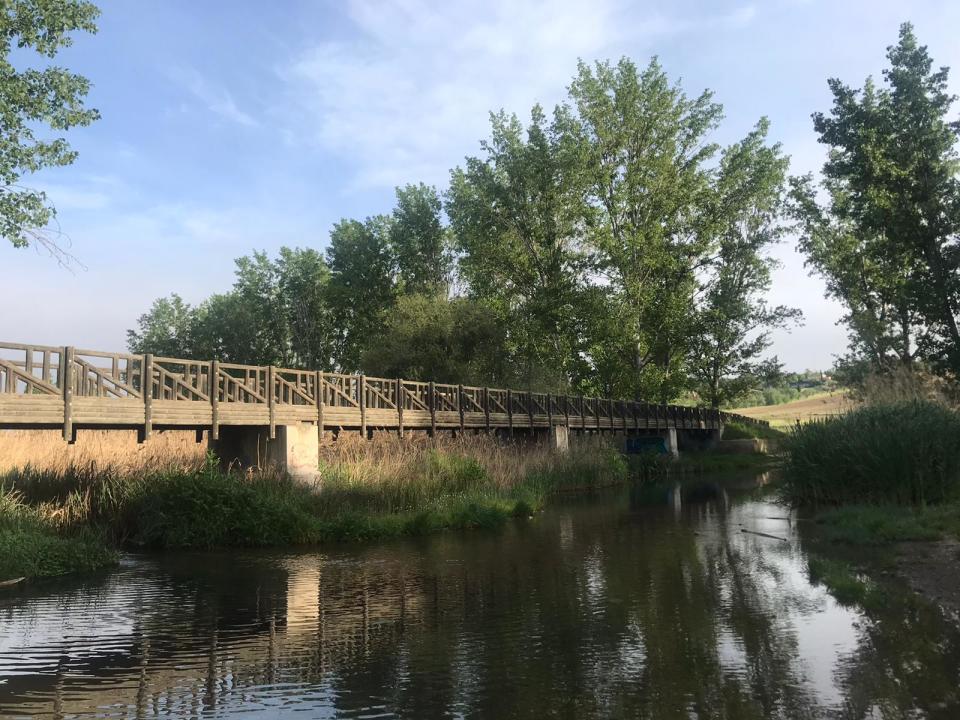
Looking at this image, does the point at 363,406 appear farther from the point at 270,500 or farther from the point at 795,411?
the point at 795,411

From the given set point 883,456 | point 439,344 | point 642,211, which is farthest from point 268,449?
point 642,211

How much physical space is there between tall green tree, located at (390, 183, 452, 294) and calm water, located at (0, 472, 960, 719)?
45.9 meters

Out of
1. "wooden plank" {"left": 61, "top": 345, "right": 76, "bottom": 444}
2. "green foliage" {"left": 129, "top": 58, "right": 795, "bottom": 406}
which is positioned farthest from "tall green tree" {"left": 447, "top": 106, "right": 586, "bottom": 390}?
"wooden plank" {"left": 61, "top": 345, "right": 76, "bottom": 444}

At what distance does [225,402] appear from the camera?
1802 cm

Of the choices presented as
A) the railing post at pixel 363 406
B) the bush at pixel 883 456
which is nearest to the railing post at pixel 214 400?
the railing post at pixel 363 406

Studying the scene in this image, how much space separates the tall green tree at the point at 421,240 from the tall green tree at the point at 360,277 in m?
2.18

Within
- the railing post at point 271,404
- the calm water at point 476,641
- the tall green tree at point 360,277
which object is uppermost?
the tall green tree at point 360,277

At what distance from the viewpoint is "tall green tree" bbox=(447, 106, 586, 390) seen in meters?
45.7

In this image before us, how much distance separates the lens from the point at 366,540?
629 inches

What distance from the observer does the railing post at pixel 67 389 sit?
14.5 m

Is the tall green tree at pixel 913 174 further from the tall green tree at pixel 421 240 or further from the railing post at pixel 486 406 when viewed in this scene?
the tall green tree at pixel 421 240

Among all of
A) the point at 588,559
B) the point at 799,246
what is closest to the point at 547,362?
the point at 799,246

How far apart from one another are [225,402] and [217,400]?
13.5 inches

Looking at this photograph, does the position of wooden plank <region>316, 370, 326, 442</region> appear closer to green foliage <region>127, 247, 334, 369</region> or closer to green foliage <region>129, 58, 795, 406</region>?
green foliage <region>129, 58, 795, 406</region>
